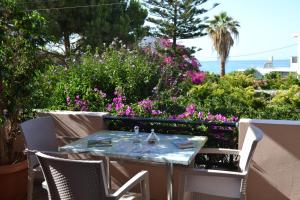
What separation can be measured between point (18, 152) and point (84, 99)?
1.19 metres

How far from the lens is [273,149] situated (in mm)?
2998

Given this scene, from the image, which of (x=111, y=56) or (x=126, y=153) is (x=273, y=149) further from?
(x=111, y=56)

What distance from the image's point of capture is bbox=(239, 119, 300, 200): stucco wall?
296 centimetres

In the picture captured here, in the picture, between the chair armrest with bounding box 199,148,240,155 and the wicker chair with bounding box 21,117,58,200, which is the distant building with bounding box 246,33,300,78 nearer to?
the chair armrest with bounding box 199,148,240,155

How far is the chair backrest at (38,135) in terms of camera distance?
9.47 feet

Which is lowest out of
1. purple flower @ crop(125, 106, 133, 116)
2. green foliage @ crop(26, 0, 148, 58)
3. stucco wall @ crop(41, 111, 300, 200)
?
stucco wall @ crop(41, 111, 300, 200)

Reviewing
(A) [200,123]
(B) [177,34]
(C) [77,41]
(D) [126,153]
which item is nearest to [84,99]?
(A) [200,123]

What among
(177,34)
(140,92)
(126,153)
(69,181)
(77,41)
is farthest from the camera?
(177,34)

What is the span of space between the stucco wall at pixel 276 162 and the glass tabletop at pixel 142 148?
54 centimetres

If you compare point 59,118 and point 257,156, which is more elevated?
point 59,118

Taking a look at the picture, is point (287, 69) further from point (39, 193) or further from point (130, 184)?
point (130, 184)

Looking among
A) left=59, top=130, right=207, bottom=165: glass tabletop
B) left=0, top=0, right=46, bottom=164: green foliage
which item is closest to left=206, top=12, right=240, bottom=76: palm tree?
left=0, top=0, right=46, bottom=164: green foliage

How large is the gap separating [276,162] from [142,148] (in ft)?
3.88

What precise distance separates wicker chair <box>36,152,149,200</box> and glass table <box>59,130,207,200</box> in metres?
0.41
